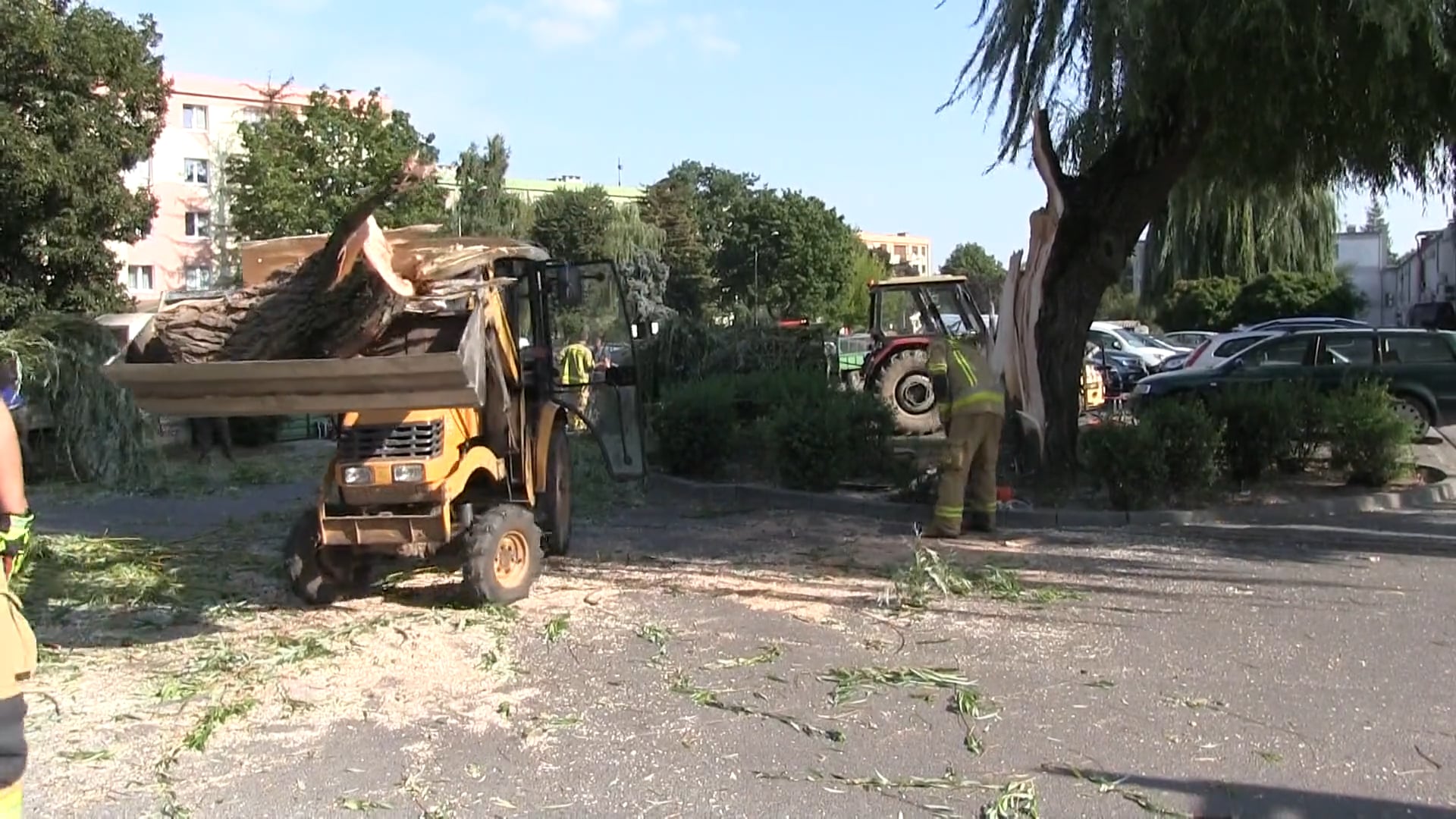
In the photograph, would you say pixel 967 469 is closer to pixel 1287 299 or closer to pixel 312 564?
pixel 312 564

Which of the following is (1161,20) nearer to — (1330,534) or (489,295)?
(1330,534)

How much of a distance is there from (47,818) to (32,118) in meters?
19.4

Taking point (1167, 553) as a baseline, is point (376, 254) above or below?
above

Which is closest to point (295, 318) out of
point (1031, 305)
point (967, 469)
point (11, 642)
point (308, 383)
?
point (308, 383)

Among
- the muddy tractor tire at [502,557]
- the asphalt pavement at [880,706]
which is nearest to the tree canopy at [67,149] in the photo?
the muddy tractor tire at [502,557]

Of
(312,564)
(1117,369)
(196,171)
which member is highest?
(196,171)

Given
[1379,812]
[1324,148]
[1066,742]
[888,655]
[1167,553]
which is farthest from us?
[1324,148]

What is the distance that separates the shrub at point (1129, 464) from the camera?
1048 centimetres

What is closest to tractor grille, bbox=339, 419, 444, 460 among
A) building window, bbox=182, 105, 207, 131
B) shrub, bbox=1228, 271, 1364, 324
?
shrub, bbox=1228, 271, 1364, 324

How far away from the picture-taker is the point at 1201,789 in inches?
181

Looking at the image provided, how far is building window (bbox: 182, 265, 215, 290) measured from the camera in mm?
54188

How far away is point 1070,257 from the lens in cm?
1161

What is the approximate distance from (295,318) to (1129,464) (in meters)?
7.01

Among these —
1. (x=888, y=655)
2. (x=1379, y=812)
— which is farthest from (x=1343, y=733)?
(x=888, y=655)
